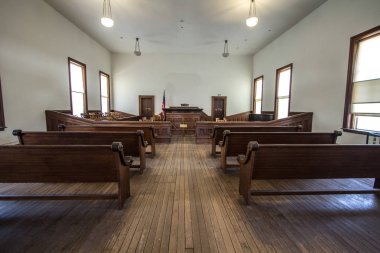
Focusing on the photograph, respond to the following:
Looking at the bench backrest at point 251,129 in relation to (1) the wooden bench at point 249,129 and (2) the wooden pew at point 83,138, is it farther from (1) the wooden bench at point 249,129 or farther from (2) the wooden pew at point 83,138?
→ (2) the wooden pew at point 83,138

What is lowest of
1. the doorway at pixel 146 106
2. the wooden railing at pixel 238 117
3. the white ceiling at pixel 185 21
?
the wooden railing at pixel 238 117

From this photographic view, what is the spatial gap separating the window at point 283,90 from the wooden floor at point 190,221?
4.20m

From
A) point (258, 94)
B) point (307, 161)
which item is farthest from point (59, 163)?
Result: point (258, 94)

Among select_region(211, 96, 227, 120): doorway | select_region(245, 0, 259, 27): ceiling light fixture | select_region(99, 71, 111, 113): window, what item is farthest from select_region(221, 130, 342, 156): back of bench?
select_region(99, 71, 111, 113): window

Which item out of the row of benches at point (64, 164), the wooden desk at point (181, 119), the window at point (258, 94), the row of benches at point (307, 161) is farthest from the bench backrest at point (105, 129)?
the window at point (258, 94)

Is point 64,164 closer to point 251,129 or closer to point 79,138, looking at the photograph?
point 79,138

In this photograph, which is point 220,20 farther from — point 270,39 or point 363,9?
point 363,9

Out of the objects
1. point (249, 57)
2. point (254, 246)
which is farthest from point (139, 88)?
point (254, 246)

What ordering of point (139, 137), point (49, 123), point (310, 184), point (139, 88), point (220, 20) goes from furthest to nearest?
point (139, 88)
point (220, 20)
point (49, 123)
point (139, 137)
point (310, 184)

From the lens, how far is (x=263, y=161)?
2.02m

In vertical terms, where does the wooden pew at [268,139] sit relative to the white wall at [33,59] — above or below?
below

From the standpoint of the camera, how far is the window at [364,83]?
3.32 metres

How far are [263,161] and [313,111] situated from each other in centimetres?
393

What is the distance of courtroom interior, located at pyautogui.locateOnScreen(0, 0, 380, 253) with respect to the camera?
1.71 metres
